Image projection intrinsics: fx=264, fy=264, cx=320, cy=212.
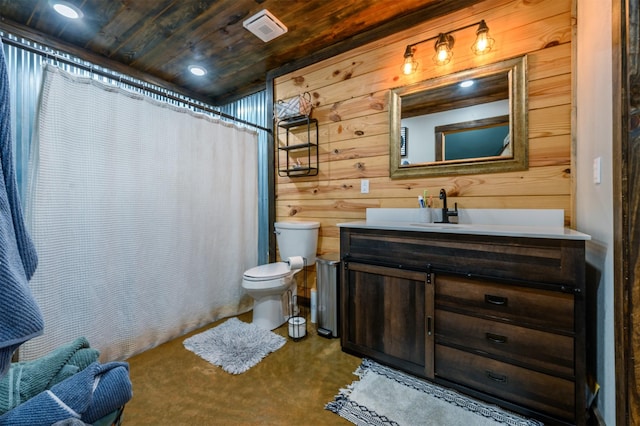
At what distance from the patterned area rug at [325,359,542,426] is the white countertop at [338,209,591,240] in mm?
845

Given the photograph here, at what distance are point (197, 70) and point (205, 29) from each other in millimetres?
690

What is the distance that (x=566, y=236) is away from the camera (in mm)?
1109

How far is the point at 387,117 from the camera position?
208 centimetres

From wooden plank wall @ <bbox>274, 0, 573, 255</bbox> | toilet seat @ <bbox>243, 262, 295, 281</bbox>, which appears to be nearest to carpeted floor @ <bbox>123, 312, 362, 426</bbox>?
toilet seat @ <bbox>243, 262, 295, 281</bbox>

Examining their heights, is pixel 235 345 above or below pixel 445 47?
below

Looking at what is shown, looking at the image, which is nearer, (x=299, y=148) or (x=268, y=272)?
(x=268, y=272)

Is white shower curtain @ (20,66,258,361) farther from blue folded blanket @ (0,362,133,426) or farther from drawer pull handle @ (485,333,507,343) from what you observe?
drawer pull handle @ (485,333,507,343)

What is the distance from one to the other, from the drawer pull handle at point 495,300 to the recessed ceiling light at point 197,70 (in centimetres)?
302

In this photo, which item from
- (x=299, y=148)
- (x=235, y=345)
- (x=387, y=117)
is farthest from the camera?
(x=299, y=148)

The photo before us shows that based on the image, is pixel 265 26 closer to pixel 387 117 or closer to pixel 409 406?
pixel 387 117

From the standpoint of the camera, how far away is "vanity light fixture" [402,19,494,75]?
165 centimetres

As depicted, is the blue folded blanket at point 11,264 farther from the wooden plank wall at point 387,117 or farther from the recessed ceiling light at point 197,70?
the recessed ceiling light at point 197,70

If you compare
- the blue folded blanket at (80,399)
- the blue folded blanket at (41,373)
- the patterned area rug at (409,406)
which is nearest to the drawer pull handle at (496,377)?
the patterned area rug at (409,406)

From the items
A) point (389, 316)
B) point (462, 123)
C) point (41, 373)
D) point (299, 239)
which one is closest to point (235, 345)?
point (299, 239)
